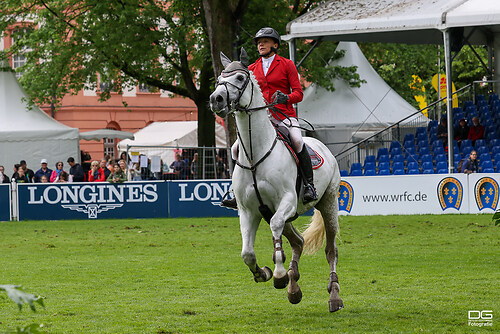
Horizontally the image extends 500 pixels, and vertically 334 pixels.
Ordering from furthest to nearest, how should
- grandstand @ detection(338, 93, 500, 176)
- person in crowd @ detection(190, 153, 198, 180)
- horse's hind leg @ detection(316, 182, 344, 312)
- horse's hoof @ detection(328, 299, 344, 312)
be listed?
1. grandstand @ detection(338, 93, 500, 176)
2. person in crowd @ detection(190, 153, 198, 180)
3. horse's hind leg @ detection(316, 182, 344, 312)
4. horse's hoof @ detection(328, 299, 344, 312)

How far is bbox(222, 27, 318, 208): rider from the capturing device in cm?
931

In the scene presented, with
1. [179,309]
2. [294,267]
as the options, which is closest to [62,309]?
[179,309]

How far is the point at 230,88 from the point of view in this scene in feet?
27.0

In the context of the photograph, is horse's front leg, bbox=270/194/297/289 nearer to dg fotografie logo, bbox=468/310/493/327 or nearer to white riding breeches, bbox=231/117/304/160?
white riding breeches, bbox=231/117/304/160

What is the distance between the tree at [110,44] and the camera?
109 ft

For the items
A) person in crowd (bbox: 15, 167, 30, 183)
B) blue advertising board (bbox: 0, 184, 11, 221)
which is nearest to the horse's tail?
blue advertising board (bbox: 0, 184, 11, 221)

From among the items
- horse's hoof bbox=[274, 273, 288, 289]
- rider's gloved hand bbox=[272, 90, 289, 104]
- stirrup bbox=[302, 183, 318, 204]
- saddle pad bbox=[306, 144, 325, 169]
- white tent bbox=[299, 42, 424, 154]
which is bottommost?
horse's hoof bbox=[274, 273, 288, 289]

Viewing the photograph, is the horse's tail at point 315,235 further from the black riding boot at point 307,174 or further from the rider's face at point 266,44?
the rider's face at point 266,44

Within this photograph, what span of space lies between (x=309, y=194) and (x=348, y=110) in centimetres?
2580

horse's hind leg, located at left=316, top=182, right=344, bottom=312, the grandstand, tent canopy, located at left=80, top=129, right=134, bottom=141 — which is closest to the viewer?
horse's hind leg, located at left=316, top=182, right=344, bottom=312

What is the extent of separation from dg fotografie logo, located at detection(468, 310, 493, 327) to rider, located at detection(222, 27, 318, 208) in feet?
6.79

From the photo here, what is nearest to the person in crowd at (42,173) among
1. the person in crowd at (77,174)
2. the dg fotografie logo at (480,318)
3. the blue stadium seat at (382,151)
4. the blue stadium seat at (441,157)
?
the person in crowd at (77,174)

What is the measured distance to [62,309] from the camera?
936 centimetres

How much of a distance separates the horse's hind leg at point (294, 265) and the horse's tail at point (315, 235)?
66 centimetres
